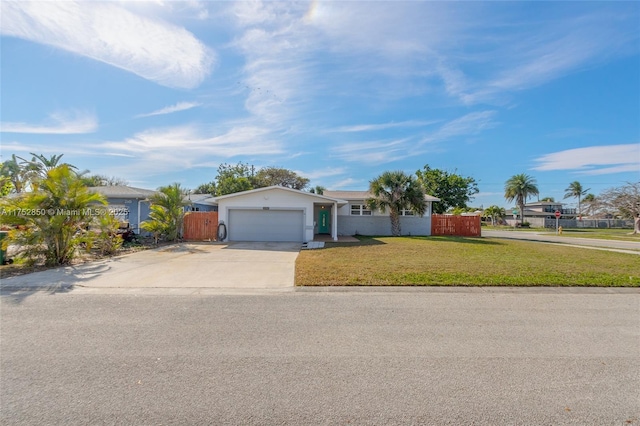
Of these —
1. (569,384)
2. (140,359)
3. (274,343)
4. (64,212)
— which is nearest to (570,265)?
(569,384)

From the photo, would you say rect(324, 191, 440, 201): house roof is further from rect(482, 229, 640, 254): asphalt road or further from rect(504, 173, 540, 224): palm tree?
rect(504, 173, 540, 224): palm tree

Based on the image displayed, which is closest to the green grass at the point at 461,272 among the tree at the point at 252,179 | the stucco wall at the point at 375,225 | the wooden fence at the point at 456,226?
the stucco wall at the point at 375,225

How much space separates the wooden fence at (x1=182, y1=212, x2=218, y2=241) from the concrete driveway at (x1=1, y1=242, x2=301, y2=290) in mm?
6729

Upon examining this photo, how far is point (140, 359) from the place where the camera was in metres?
3.44

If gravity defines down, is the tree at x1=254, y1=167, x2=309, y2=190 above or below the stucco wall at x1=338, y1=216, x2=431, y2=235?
above

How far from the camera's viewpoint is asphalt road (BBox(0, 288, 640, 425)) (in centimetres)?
258

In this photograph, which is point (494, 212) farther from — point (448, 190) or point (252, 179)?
point (252, 179)

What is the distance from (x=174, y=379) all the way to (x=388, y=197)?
775 inches

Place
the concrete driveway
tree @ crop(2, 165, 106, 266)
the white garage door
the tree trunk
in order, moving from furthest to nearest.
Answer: the tree trunk < the white garage door < tree @ crop(2, 165, 106, 266) < the concrete driveway

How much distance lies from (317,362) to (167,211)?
15781 millimetres

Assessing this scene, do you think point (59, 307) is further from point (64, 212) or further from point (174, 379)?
point (64, 212)

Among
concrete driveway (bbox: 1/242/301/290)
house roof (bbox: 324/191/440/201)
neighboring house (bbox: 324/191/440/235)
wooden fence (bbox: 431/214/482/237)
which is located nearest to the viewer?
concrete driveway (bbox: 1/242/301/290)

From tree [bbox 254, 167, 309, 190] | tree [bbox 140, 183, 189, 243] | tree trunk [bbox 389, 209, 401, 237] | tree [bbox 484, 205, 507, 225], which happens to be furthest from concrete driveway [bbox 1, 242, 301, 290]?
tree [bbox 484, 205, 507, 225]

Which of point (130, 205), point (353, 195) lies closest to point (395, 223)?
point (353, 195)
